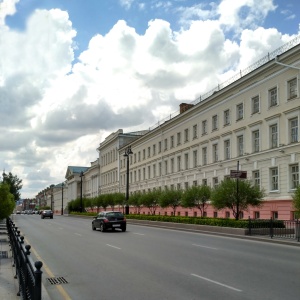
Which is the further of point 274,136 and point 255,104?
point 255,104

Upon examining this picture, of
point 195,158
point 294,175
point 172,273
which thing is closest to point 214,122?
point 195,158

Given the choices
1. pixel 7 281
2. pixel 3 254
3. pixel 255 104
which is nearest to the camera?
pixel 7 281

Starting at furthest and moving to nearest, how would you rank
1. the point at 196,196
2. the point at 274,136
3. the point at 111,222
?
the point at 196,196, the point at 274,136, the point at 111,222

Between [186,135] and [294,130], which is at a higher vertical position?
[186,135]

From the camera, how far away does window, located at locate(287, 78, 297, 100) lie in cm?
3506

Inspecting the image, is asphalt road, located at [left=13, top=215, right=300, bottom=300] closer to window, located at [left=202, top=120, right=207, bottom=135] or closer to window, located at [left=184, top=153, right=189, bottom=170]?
window, located at [left=202, top=120, right=207, bottom=135]

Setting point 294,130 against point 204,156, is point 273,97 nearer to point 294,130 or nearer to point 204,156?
point 294,130

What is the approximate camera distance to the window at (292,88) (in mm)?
35062

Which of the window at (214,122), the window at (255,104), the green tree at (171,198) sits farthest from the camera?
the window at (214,122)

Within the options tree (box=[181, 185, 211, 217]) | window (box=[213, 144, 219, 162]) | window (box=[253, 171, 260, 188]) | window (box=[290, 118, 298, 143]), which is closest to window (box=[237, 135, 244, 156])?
window (box=[253, 171, 260, 188])

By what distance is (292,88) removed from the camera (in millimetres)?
35531

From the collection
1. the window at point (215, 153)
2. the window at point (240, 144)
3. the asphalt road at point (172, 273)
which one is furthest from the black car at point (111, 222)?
the window at point (215, 153)

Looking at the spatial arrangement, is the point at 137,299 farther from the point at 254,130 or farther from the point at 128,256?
the point at 254,130

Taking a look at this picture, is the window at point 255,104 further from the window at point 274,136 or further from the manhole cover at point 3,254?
the manhole cover at point 3,254
